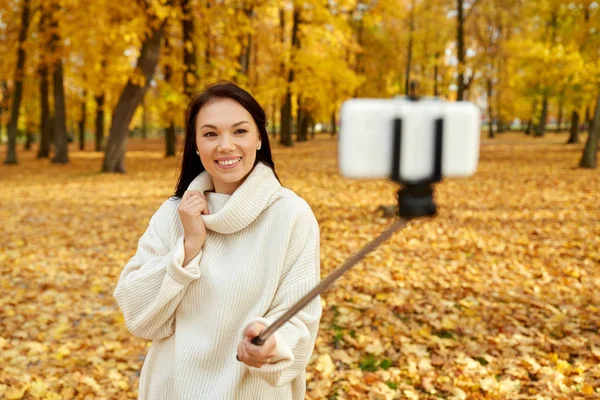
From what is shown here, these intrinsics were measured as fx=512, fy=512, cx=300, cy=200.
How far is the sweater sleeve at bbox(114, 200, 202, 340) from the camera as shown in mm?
1676

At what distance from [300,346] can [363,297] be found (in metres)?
3.69

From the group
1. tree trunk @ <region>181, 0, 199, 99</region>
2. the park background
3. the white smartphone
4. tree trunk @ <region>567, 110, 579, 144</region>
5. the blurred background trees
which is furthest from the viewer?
tree trunk @ <region>567, 110, 579, 144</region>

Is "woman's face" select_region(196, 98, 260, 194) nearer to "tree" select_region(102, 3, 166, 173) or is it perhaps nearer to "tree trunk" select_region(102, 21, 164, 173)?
"tree" select_region(102, 3, 166, 173)

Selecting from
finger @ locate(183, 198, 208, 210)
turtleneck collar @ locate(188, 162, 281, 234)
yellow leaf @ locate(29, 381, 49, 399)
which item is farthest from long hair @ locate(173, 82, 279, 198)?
yellow leaf @ locate(29, 381, 49, 399)

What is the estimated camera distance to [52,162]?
1984cm

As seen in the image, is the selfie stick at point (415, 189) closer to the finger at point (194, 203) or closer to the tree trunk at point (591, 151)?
the finger at point (194, 203)

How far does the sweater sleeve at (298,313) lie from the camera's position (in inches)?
62.4

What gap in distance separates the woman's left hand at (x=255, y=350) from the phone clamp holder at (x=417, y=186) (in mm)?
717

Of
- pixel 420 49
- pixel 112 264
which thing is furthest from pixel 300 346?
pixel 420 49

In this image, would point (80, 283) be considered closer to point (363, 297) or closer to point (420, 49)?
point (363, 297)

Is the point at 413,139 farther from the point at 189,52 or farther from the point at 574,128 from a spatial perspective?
the point at 574,128

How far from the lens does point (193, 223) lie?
5.62ft

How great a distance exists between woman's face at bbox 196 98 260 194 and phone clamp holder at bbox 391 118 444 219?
959 millimetres

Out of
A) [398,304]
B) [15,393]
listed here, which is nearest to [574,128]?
[398,304]
